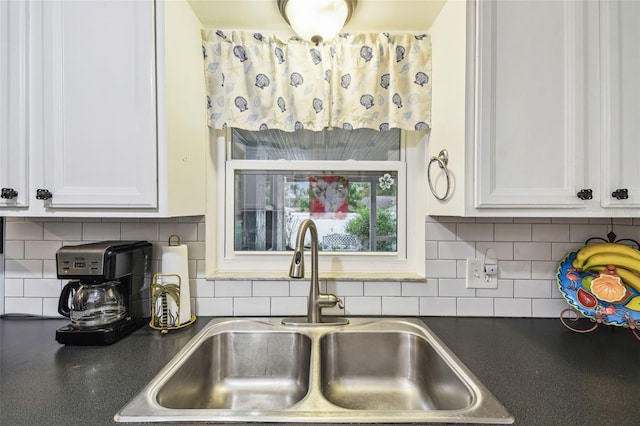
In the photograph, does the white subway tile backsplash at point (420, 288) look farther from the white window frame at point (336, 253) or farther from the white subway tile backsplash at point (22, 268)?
the white subway tile backsplash at point (22, 268)

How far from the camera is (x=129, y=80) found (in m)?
1.00

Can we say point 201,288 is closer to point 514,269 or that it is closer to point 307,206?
point 307,206

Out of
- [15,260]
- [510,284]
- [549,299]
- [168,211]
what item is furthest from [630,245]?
[15,260]

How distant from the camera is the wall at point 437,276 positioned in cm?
132

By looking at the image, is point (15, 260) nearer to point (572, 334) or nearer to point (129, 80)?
point (129, 80)

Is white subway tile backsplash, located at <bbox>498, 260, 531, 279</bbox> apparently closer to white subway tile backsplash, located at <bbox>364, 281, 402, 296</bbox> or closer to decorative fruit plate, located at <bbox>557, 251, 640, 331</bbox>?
decorative fruit plate, located at <bbox>557, 251, 640, 331</bbox>

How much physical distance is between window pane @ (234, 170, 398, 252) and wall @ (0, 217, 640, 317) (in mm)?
182

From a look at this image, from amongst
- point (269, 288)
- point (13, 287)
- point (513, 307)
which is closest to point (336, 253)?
point (269, 288)

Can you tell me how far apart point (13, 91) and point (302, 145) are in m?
1.00

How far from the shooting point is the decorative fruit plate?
3.82 ft

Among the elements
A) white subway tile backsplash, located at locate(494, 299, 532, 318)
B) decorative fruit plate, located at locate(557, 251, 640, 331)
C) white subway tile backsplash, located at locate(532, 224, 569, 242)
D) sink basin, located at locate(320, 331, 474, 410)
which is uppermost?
white subway tile backsplash, located at locate(532, 224, 569, 242)

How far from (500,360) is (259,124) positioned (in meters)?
1.20

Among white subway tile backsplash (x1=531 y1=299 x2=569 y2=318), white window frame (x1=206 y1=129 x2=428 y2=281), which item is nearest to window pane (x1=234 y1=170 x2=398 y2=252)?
white window frame (x1=206 y1=129 x2=428 y2=281)

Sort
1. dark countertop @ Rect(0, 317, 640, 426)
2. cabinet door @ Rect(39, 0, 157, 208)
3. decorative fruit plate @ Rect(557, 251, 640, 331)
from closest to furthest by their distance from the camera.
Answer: dark countertop @ Rect(0, 317, 640, 426), cabinet door @ Rect(39, 0, 157, 208), decorative fruit plate @ Rect(557, 251, 640, 331)
